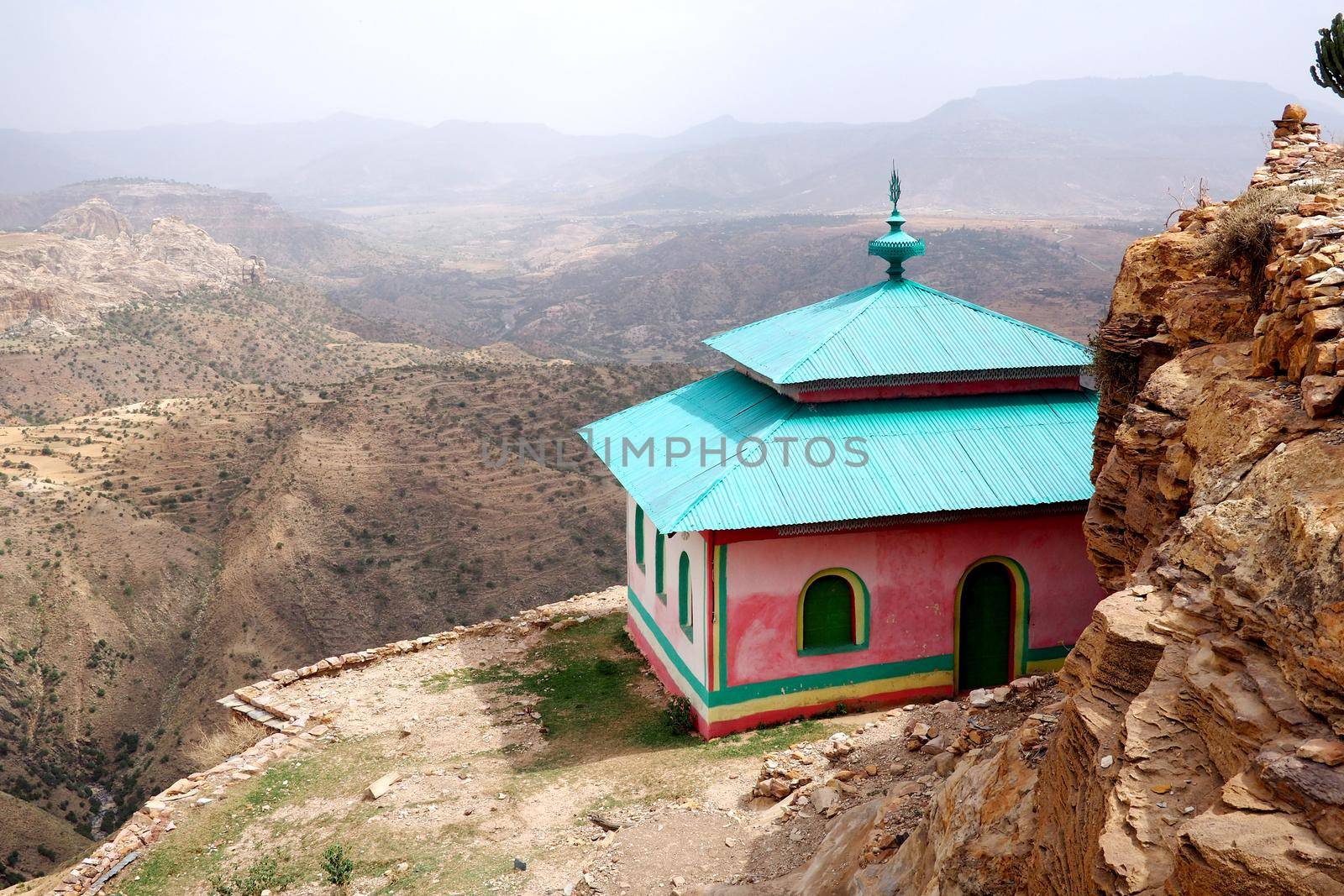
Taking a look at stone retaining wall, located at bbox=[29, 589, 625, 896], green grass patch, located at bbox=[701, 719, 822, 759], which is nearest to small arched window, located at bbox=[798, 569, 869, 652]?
green grass patch, located at bbox=[701, 719, 822, 759]

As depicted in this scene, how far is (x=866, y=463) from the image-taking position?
Answer: 12.7 m

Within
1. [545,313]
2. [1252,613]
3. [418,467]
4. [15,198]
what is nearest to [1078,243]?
[545,313]

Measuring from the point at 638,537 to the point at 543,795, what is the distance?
16.4 ft

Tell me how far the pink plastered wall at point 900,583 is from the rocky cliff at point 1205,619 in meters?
4.86

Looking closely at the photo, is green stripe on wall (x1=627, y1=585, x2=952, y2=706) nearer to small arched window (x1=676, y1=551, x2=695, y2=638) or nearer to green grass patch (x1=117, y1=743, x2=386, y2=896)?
small arched window (x1=676, y1=551, x2=695, y2=638)

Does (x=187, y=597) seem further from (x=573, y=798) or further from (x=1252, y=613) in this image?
(x=1252, y=613)

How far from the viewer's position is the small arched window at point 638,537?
15.7m

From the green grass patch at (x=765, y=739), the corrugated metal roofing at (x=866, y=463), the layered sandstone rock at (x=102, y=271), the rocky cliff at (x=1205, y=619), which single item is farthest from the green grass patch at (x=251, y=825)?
the layered sandstone rock at (x=102, y=271)

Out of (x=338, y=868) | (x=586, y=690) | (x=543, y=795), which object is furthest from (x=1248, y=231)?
(x=586, y=690)

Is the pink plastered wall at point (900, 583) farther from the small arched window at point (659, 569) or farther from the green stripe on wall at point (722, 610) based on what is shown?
the small arched window at point (659, 569)

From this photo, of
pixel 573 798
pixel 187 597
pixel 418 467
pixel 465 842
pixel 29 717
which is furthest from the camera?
pixel 418 467

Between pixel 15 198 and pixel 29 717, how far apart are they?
20149cm

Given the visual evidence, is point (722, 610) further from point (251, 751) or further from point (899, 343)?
point (251, 751)

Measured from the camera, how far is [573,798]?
11.5 m
